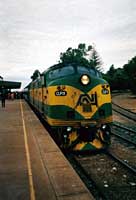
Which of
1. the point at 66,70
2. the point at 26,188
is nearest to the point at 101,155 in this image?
the point at 66,70

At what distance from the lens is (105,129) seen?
35.7 feet

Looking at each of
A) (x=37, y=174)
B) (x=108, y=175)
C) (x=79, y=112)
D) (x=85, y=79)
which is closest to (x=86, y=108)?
(x=79, y=112)

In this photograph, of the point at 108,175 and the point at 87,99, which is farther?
the point at 87,99

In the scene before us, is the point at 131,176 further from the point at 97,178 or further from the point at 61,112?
the point at 61,112

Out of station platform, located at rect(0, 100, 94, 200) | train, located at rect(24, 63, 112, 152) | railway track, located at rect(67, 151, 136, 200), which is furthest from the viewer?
train, located at rect(24, 63, 112, 152)

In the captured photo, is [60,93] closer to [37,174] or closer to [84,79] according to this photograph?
[84,79]

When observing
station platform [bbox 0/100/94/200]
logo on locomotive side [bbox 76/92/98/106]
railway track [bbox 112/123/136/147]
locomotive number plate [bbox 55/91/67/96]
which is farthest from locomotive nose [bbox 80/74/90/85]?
railway track [bbox 112/123/136/147]

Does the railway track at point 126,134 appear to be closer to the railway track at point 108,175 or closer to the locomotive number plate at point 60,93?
the railway track at point 108,175

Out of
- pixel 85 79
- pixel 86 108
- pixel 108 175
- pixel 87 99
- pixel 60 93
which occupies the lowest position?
pixel 108 175

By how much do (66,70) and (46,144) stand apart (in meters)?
2.86

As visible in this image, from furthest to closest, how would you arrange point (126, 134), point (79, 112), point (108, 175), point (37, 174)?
point (126, 134)
point (79, 112)
point (108, 175)
point (37, 174)

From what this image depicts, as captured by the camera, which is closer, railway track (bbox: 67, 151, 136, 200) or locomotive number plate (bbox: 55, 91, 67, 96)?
railway track (bbox: 67, 151, 136, 200)

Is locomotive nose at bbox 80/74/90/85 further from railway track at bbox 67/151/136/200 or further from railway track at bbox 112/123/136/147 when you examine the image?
railway track at bbox 112/123/136/147

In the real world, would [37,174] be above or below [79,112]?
below
